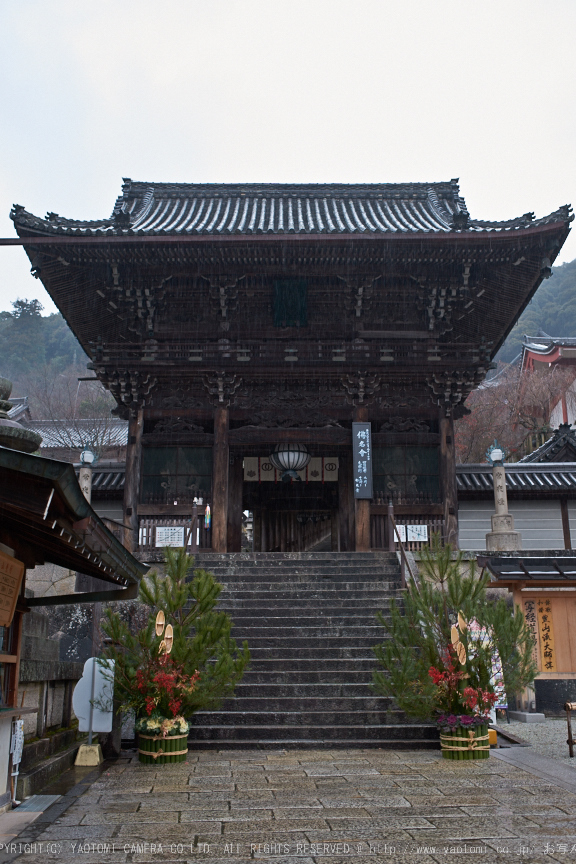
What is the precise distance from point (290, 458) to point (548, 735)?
318 inches

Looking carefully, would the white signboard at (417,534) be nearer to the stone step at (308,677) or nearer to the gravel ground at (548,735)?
the gravel ground at (548,735)

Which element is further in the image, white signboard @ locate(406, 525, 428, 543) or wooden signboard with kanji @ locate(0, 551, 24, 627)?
white signboard @ locate(406, 525, 428, 543)

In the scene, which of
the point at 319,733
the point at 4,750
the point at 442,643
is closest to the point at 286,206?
the point at 442,643

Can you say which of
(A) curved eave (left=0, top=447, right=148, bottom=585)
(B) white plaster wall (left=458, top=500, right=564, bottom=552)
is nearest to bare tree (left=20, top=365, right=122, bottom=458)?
(B) white plaster wall (left=458, top=500, right=564, bottom=552)

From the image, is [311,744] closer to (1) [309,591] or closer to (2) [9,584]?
(1) [309,591]

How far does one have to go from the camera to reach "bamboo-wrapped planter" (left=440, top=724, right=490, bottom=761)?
24.1 feet

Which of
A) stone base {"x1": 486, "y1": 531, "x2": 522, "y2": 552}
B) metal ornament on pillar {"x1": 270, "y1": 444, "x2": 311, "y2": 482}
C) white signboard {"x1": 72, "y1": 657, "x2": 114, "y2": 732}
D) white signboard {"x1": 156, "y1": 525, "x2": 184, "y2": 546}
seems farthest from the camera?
metal ornament on pillar {"x1": 270, "y1": 444, "x2": 311, "y2": 482}

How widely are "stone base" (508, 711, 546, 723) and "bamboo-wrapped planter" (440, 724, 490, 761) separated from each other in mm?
3932

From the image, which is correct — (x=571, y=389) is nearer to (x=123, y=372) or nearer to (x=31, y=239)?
(x=123, y=372)

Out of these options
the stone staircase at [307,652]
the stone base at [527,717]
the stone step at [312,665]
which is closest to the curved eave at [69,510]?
the stone staircase at [307,652]

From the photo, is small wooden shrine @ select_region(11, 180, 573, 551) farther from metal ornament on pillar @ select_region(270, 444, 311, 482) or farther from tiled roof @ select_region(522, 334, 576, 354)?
tiled roof @ select_region(522, 334, 576, 354)

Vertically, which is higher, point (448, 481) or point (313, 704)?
point (448, 481)

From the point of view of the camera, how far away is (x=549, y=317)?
57.2m


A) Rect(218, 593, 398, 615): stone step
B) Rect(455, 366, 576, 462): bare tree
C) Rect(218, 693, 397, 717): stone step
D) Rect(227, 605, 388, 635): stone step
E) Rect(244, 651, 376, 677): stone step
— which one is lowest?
Rect(218, 693, 397, 717): stone step
